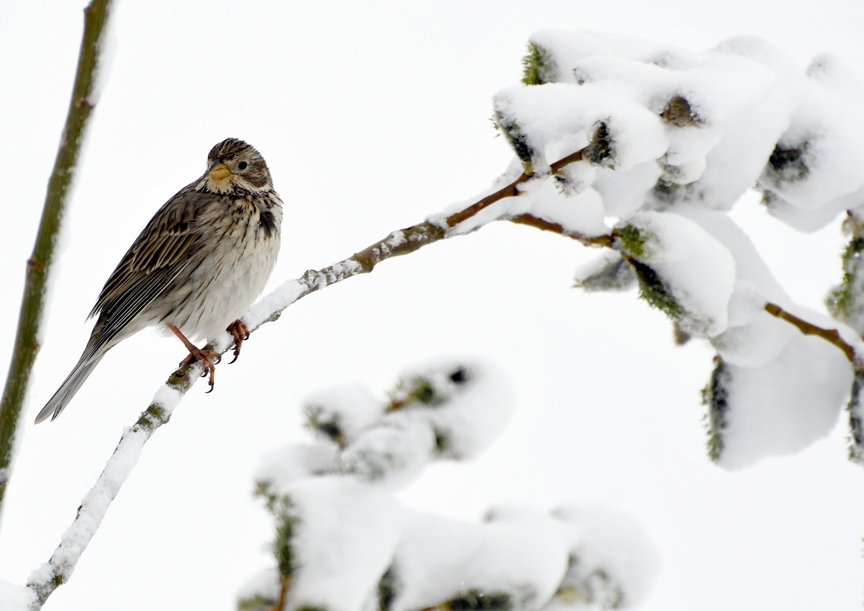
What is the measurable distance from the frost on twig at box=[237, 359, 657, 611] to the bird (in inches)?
117

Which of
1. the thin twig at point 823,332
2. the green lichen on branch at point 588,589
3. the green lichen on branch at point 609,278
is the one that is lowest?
the green lichen on branch at point 588,589

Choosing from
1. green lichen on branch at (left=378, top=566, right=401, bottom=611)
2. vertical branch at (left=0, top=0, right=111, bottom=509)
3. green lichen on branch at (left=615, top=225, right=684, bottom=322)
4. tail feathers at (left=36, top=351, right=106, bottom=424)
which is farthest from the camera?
tail feathers at (left=36, top=351, right=106, bottom=424)

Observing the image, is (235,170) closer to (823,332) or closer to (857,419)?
(823,332)

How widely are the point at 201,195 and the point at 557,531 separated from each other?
3943mm

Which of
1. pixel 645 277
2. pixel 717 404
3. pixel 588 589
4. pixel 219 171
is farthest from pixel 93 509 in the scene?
pixel 219 171

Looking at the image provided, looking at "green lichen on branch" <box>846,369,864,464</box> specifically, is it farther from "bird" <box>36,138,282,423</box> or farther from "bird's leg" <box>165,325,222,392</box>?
"bird" <box>36,138,282,423</box>

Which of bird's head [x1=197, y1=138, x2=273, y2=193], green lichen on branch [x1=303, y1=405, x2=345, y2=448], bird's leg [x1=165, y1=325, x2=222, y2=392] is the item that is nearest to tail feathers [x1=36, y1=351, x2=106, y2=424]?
bird's leg [x1=165, y1=325, x2=222, y2=392]

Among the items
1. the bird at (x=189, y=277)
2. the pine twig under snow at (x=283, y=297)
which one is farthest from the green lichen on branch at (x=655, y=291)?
the bird at (x=189, y=277)

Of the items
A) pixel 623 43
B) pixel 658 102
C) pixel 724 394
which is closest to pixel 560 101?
pixel 658 102

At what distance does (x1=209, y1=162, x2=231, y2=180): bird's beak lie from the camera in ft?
16.7

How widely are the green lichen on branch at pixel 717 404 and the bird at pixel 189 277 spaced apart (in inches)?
106

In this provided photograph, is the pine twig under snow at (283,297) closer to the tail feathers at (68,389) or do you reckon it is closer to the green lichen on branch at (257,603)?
the green lichen on branch at (257,603)

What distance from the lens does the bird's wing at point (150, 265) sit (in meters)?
4.62

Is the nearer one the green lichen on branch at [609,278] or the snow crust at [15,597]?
the snow crust at [15,597]
